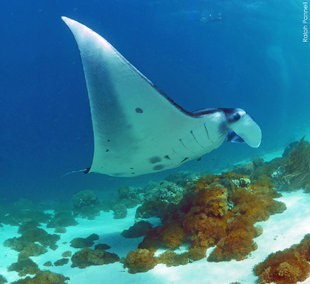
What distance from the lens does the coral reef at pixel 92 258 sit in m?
4.46

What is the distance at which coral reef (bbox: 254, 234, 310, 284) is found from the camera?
2824 mm

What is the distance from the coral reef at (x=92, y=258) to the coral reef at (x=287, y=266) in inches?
99.7

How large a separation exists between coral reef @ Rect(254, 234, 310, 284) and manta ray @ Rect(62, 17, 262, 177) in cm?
150

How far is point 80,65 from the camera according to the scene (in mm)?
43531

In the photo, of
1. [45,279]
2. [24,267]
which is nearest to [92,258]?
[45,279]

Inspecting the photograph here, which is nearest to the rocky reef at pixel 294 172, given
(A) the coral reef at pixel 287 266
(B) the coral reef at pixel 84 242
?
(A) the coral reef at pixel 287 266

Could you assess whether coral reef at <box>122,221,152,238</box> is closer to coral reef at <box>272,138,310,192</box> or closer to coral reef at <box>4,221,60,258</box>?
coral reef at <box>4,221,60,258</box>

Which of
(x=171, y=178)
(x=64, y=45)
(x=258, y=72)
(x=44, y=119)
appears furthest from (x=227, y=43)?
(x=171, y=178)

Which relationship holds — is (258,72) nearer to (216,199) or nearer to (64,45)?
(64,45)

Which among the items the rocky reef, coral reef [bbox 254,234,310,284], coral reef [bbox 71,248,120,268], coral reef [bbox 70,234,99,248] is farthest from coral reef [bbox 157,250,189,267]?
the rocky reef

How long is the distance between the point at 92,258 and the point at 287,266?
10.5 feet

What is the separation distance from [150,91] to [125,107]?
1.20ft

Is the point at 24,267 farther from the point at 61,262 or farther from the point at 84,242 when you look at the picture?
the point at 84,242

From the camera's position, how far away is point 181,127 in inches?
118
